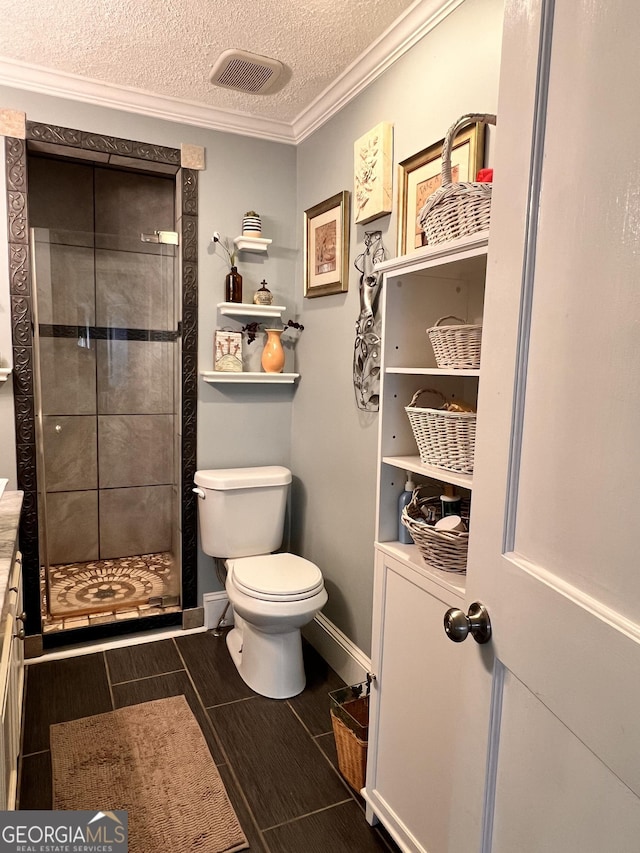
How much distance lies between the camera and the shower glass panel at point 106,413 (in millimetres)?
2686

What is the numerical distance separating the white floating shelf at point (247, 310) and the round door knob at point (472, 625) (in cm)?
199

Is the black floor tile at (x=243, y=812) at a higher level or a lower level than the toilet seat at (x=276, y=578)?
lower

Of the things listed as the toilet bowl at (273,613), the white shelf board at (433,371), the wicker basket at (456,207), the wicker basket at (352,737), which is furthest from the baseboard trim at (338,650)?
the wicker basket at (456,207)

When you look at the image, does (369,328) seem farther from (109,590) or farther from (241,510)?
(109,590)

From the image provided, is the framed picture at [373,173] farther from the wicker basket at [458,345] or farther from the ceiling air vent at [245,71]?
the wicker basket at [458,345]

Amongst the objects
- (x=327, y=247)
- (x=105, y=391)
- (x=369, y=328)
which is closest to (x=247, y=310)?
(x=327, y=247)

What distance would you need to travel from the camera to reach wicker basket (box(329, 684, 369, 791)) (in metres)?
1.73

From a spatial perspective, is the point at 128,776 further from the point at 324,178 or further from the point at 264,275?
the point at 324,178

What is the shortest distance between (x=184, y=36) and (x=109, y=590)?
259cm

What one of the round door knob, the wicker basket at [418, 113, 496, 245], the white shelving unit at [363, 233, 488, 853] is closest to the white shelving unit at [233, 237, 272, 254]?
the white shelving unit at [363, 233, 488, 853]

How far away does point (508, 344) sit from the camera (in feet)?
2.65

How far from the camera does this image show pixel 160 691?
229cm

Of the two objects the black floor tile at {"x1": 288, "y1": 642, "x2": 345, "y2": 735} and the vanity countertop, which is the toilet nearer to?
the black floor tile at {"x1": 288, "y1": 642, "x2": 345, "y2": 735}

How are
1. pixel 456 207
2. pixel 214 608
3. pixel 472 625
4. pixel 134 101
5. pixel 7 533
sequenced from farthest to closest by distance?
pixel 214 608 → pixel 134 101 → pixel 7 533 → pixel 456 207 → pixel 472 625
